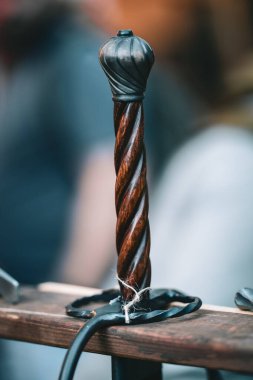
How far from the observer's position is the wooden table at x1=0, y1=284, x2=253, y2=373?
98 cm

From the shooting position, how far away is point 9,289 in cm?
124

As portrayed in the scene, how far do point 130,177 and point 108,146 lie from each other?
66 centimetres

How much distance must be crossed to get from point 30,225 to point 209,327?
0.85 metres

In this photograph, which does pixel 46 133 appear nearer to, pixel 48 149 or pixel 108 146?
pixel 48 149

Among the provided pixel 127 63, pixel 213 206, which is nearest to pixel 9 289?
pixel 127 63

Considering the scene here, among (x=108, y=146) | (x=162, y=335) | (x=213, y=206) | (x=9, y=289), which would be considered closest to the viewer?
(x=162, y=335)

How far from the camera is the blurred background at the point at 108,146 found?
5.20 ft

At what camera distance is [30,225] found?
183cm

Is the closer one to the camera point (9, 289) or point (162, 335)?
point (162, 335)

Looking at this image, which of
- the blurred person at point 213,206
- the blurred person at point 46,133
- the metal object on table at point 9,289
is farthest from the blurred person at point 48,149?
the metal object on table at point 9,289

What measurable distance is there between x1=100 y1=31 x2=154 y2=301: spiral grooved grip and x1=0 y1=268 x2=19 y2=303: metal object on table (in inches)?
8.0

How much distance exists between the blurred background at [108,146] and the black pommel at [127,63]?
538 mm

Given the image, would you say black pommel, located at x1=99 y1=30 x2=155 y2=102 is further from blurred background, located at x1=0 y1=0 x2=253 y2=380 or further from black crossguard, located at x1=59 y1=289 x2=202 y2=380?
blurred background, located at x1=0 y1=0 x2=253 y2=380

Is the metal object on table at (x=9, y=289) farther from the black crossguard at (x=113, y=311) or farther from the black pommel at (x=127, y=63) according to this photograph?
the black pommel at (x=127, y=63)
